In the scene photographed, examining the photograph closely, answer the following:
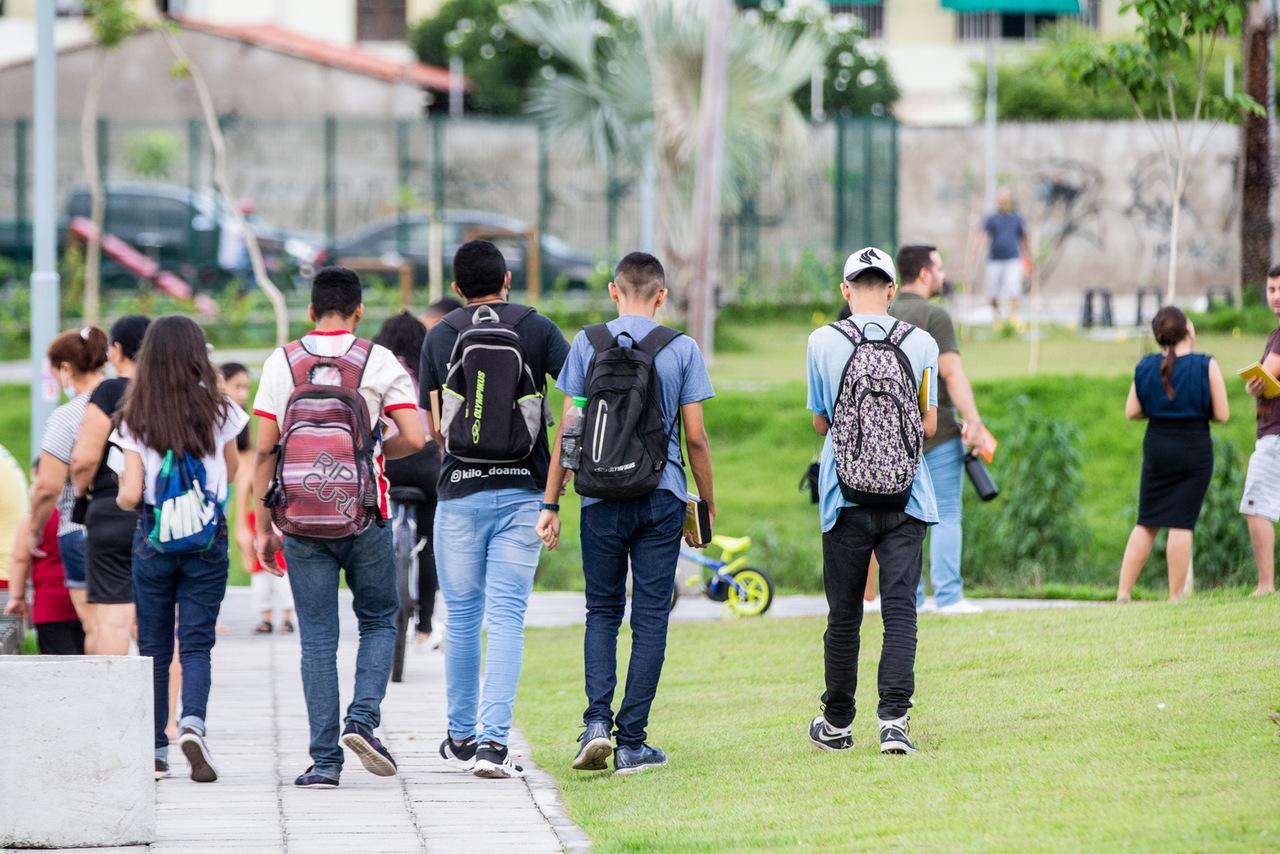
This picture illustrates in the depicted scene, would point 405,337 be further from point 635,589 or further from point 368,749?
point 368,749

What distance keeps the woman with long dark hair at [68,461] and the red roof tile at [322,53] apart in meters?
31.2

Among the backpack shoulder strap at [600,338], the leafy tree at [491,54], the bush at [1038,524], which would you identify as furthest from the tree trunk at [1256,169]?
the leafy tree at [491,54]

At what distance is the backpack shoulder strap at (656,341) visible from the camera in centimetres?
637

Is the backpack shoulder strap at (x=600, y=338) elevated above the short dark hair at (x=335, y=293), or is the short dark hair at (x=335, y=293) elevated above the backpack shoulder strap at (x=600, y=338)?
the short dark hair at (x=335, y=293)

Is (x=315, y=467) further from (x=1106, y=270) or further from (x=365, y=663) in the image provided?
(x=1106, y=270)

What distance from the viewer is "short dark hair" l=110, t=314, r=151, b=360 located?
7164 millimetres

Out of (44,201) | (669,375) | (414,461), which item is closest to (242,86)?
(44,201)

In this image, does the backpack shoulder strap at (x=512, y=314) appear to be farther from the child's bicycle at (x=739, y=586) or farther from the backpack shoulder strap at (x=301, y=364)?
the child's bicycle at (x=739, y=586)

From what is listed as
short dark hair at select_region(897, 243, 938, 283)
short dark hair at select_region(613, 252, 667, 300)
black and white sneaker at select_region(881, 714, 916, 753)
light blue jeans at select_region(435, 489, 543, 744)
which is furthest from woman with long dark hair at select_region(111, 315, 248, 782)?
short dark hair at select_region(897, 243, 938, 283)

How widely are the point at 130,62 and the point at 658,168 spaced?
22820 mm

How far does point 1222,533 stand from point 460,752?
666cm

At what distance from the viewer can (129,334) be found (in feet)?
23.6

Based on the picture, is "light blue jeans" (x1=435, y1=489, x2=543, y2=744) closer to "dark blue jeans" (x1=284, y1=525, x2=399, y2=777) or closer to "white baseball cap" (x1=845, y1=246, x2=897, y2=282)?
"dark blue jeans" (x1=284, y1=525, x2=399, y2=777)

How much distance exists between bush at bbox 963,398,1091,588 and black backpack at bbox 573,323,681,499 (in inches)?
262
